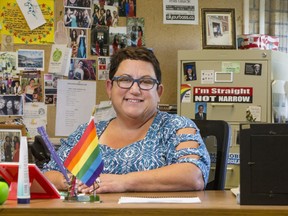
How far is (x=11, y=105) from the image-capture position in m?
3.70

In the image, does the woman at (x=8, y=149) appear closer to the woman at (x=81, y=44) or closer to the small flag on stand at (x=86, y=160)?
the woman at (x=81, y=44)

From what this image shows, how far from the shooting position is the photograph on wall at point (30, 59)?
3.73 metres

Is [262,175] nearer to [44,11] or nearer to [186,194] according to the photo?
[186,194]

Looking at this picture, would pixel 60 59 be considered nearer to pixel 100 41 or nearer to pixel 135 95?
pixel 100 41

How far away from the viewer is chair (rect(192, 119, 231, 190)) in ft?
7.64

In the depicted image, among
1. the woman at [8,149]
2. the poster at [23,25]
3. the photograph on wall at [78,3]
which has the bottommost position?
the woman at [8,149]

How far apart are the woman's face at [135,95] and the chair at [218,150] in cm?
26

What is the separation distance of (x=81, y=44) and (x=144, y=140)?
1.68 meters

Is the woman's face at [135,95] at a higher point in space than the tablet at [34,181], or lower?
higher

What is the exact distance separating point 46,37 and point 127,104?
63.7 inches

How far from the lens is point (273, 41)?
3.82m

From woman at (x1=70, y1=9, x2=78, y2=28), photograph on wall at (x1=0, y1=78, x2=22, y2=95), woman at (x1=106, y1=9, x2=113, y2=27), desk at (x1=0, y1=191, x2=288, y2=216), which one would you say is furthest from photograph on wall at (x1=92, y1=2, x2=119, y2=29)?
desk at (x1=0, y1=191, x2=288, y2=216)

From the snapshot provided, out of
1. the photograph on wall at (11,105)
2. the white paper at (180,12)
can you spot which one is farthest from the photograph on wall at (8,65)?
the white paper at (180,12)

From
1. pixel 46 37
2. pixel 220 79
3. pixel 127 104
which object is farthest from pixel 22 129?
pixel 127 104
